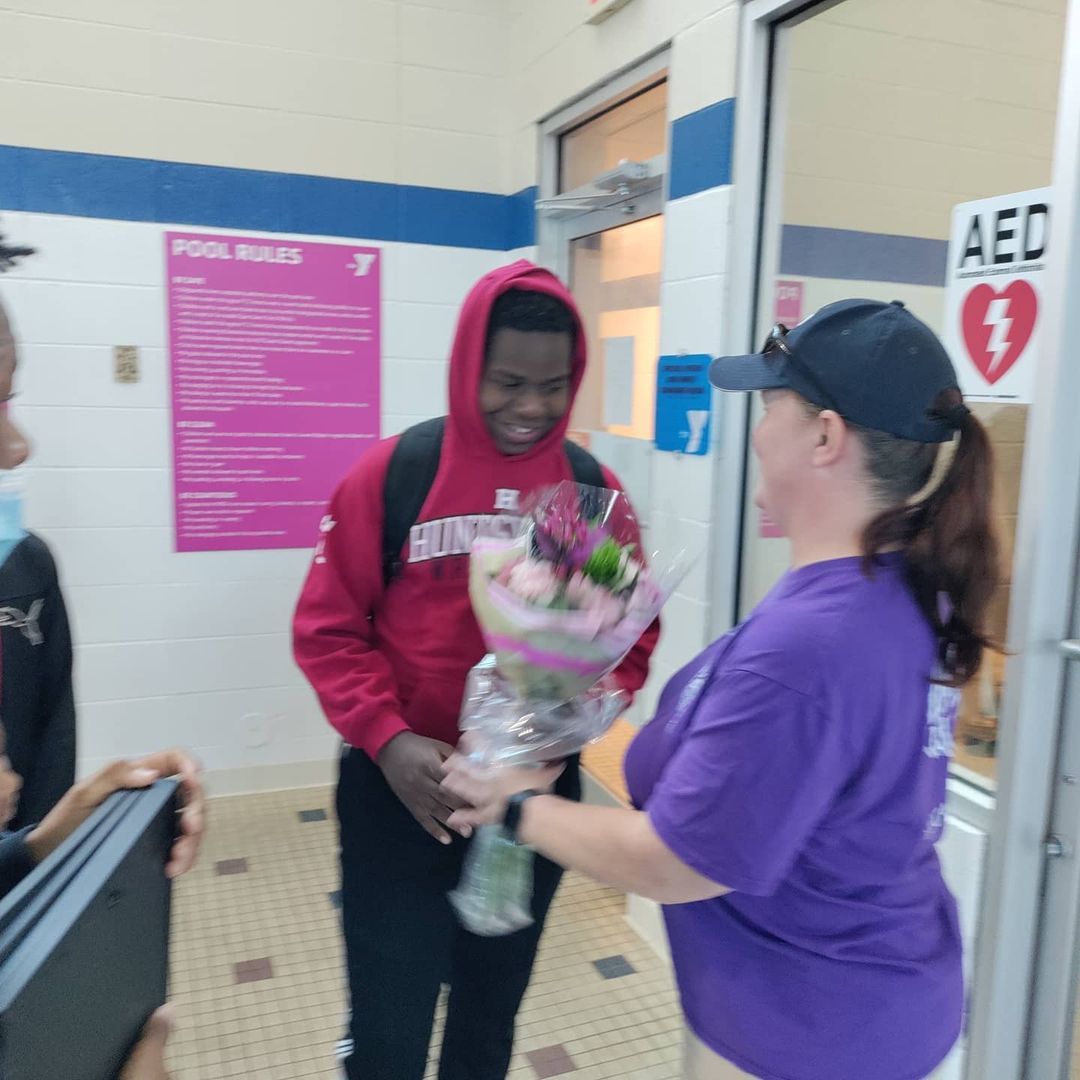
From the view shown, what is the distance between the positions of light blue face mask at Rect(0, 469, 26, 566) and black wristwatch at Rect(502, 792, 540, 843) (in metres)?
0.89

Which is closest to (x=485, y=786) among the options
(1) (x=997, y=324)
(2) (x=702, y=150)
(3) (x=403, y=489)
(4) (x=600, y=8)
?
(3) (x=403, y=489)

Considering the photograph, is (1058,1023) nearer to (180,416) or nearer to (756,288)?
(756,288)

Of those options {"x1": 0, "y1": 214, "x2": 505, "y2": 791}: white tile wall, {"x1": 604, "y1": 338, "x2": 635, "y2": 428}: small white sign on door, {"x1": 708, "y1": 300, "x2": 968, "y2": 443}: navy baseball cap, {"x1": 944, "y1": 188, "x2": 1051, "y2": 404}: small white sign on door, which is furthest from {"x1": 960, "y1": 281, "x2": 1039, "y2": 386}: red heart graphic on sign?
{"x1": 0, "y1": 214, "x2": 505, "y2": 791}: white tile wall

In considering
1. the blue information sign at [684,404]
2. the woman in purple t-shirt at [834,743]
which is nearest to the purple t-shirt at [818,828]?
the woman in purple t-shirt at [834,743]

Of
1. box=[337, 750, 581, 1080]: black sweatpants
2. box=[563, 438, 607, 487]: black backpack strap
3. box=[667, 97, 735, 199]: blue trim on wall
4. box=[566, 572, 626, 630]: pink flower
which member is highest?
box=[667, 97, 735, 199]: blue trim on wall

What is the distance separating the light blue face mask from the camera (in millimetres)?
1349

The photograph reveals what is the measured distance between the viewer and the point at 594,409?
3066 mm

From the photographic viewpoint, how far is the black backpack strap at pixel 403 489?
1449 mm

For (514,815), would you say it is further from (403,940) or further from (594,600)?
(403,940)

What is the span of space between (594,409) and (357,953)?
6.62 feet

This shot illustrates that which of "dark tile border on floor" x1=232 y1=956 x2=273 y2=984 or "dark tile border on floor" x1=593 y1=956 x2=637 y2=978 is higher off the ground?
"dark tile border on floor" x1=593 y1=956 x2=637 y2=978

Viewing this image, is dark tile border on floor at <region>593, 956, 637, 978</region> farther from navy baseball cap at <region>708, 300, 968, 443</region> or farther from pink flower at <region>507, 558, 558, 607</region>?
navy baseball cap at <region>708, 300, 968, 443</region>

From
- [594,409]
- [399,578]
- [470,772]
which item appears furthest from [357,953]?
[594,409]

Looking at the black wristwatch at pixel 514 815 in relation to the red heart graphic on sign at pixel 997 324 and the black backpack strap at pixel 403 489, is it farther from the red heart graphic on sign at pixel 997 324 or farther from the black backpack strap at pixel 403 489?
the red heart graphic on sign at pixel 997 324
